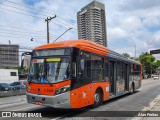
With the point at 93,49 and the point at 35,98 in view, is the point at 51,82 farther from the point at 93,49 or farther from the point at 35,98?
the point at 93,49

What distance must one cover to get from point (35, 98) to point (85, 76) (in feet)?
8.11

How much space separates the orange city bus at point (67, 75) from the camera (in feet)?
36.7

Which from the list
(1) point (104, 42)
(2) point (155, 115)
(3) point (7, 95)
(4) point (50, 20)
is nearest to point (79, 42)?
(2) point (155, 115)

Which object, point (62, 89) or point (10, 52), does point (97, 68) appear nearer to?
point (62, 89)

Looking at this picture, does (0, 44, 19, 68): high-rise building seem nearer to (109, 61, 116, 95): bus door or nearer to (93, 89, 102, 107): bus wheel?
(109, 61, 116, 95): bus door

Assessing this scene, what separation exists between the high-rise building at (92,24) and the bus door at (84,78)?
1177 inches

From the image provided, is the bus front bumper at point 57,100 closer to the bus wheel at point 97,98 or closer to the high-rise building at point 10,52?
the bus wheel at point 97,98

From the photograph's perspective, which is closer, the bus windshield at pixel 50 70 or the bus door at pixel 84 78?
the bus windshield at pixel 50 70

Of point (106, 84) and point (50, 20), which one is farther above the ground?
point (50, 20)

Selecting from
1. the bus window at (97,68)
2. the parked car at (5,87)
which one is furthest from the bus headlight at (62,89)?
the parked car at (5,87)

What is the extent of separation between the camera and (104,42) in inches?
1773

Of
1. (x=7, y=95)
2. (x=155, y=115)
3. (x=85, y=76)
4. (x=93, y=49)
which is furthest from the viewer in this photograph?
(x=7, y=95)

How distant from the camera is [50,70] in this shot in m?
11.5

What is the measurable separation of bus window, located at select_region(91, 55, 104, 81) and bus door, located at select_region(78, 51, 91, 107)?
0.52 meters
